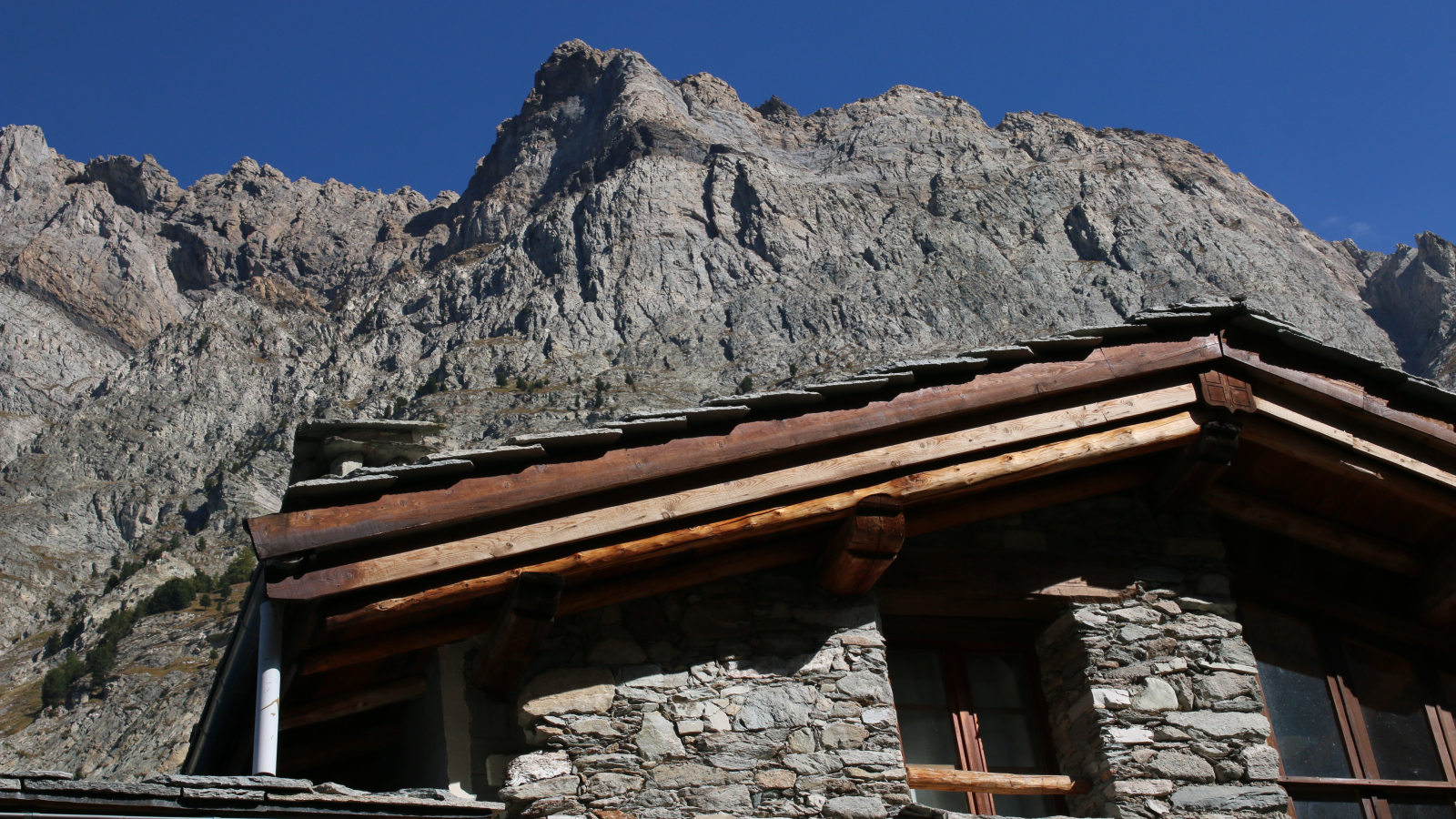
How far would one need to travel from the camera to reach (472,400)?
213 feet

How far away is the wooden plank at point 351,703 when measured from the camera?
4.43 metres

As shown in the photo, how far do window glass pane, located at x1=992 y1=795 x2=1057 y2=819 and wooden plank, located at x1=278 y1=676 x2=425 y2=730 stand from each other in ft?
8.87

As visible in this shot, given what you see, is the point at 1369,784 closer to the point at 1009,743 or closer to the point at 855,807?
the point at 1009,743

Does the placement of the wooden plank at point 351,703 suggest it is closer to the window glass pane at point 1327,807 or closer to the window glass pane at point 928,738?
the window glass pane at point 928,738

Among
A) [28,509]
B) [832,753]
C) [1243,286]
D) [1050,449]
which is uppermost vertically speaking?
[1243,286]

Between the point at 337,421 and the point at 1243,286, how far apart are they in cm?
7501

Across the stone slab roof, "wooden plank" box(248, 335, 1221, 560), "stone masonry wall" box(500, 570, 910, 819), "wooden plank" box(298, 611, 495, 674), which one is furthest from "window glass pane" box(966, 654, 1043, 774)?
"wooden plank" box(298, 611, 495, 674)

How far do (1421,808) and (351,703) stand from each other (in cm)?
509

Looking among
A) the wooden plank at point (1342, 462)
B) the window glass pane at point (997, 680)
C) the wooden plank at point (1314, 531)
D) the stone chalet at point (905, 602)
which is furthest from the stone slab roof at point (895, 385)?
the window glass pane at point (997, 680)

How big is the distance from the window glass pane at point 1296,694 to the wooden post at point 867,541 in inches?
86.6

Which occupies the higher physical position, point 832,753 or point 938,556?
point 938,556

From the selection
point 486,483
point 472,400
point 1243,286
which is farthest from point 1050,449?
point 1243,286

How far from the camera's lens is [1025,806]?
4.95 m

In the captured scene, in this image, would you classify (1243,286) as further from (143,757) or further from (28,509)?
(28,509)
